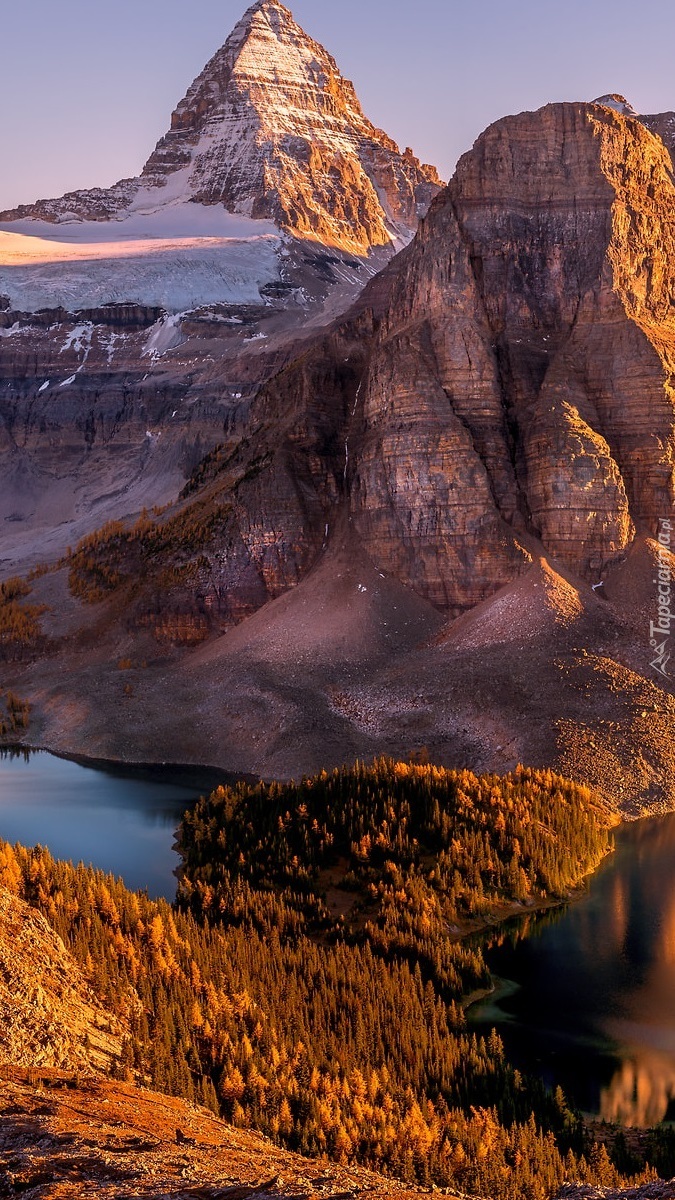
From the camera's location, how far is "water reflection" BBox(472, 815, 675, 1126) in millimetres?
34281

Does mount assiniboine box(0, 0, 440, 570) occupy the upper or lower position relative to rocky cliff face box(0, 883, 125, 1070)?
upper

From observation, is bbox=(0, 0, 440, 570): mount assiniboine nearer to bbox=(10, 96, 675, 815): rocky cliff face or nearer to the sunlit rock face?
bbox=(10, 96, 675, 815): rocky cliff face

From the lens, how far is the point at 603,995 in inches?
1572

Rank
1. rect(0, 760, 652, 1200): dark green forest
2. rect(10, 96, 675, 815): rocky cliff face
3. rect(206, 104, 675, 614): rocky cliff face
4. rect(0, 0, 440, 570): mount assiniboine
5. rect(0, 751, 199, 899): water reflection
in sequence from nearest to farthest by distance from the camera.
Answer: rect(0, 760, 652, 1200): dark green forest
rect(0, 751, 199, 899): water reflection
rect(10, 96, 675, 815): rocky cliff face
rect(206, 104, 675, 614): rocky cliff face
rect(0, 0, 440, 570): mount assiniboine

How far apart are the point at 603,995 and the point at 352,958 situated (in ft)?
25.4

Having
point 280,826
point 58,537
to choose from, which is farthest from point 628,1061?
point 58,537

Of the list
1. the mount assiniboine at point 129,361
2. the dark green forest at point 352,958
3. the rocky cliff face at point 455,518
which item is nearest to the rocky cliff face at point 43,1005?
the dark green forest at point 352,958

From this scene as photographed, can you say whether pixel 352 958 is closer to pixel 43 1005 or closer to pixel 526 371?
pixel 43 1005

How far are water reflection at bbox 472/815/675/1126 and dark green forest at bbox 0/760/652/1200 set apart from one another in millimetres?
→ 1426

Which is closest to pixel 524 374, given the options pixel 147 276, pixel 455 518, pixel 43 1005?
pixel 455 518

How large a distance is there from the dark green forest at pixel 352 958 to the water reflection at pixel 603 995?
1.43m

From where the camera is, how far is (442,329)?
8144 centimetres

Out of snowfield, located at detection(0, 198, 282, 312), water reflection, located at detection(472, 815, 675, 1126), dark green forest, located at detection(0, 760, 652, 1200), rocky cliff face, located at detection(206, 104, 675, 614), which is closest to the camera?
dark green forest, located at detection(0, 760, 652, 1200)

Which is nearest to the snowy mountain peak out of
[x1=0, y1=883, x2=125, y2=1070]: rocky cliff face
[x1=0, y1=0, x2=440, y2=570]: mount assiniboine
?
[x1=0, y1=0, x2=440, y2=570]: mount assiniboine
